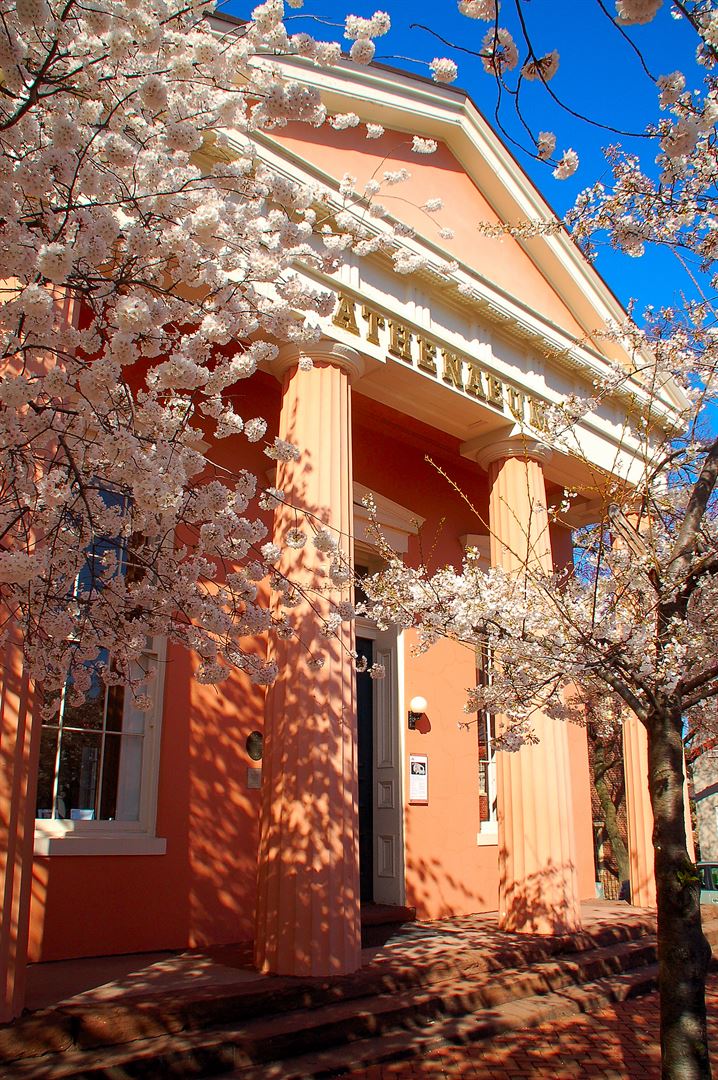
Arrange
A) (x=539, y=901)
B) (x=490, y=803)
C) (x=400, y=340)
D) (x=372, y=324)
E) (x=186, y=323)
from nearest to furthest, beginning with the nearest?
(x=186, y=323)
(x=372, y=324)
(x=400, y=340)
(x=539, y=901)
(x=490, y=803)

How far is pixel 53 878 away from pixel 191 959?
44.5 inches

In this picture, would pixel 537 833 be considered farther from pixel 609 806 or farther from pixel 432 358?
pixel 609 806

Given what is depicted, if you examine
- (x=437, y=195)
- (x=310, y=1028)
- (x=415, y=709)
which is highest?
(x=437, y=195)

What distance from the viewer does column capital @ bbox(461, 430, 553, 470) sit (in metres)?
9.22

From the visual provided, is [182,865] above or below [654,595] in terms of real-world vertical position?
below

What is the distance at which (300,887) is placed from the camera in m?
5.66

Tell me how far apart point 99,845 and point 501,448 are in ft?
18.0

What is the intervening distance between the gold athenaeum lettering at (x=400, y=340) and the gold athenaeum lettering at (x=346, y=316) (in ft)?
1.59

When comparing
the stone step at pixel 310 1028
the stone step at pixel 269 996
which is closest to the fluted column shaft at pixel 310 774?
the stone step at pixel 269 996

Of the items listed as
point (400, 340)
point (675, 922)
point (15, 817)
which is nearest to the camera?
point (675, 922)

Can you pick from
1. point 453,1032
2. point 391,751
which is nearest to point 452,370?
point 391,751

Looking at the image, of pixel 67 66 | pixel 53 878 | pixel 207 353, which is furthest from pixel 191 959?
pixel 67 66

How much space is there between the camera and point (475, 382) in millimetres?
8656

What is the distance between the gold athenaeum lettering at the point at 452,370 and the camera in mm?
8305
